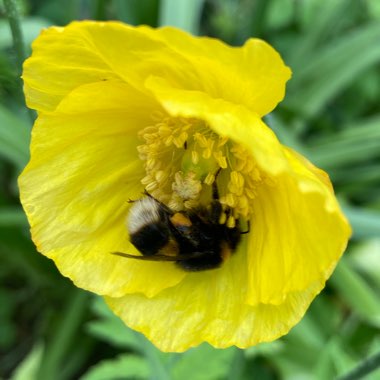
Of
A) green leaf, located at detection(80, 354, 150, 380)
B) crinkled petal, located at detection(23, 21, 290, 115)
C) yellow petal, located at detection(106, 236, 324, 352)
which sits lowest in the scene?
green leaf, located at detection(80, 354, 150, 380)

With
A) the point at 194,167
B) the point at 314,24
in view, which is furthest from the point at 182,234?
the point at 314,24

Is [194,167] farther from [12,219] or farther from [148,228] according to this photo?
[12,219]

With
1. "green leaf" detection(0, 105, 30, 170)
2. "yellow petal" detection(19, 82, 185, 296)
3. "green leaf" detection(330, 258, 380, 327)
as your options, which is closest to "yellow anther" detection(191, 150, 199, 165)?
"yellow petal" detection(19, 82, 185, 296)

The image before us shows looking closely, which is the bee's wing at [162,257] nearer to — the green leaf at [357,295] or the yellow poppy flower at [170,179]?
the yellow poppy flower at [170,179]

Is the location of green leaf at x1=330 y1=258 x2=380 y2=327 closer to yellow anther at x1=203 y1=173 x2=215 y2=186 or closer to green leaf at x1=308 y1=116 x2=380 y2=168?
green leaf at x1=308 y1=116 x2=380 y2=168

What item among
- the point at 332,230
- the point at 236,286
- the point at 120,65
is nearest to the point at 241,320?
the point at 236,286

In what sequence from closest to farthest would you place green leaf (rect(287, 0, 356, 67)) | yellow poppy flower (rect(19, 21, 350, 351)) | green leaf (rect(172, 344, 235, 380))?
yellow poppy flower (rect(19, 21, 350, 351)) < green leaf (rect(172, 344, 235, 380)) < green leaf (rect(287, 0, 356, 67))
